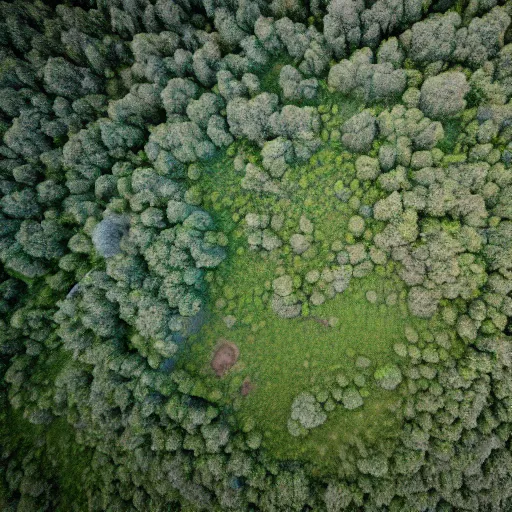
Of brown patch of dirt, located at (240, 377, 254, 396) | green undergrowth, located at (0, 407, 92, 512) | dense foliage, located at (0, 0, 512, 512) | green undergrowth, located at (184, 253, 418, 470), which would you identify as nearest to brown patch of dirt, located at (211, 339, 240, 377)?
dense foliage, located at (0, 0, 512, 512)

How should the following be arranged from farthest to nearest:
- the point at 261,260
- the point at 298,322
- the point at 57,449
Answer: the point at 57,449 → the point at 261,260 → the point at 298,322

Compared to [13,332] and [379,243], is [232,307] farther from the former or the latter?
[13,332]

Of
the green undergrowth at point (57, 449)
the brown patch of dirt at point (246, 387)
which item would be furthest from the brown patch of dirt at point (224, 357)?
the green undergrowth at point (57, 449)

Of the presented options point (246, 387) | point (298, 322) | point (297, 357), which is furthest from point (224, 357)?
point (298, 322)

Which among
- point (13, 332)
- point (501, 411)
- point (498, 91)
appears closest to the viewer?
point (501, 411)

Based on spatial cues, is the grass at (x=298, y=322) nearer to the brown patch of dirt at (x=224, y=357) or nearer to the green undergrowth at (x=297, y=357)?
the green undergrowth at (x=297, y=357)

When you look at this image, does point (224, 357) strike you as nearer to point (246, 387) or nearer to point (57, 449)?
point (246, 387)

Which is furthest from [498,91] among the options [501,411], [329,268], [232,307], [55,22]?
[55,22]

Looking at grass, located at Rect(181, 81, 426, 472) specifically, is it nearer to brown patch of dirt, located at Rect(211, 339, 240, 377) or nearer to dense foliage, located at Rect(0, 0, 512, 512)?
dense foliage, located at Rect(0, 0, 512, 512)
